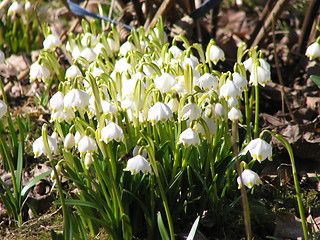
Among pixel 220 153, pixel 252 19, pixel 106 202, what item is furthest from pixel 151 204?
pixel 252 19

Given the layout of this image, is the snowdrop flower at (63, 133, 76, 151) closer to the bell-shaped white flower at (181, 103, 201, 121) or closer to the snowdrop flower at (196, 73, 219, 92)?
the bell-shaped white flower at (181, 103, 201, 121)

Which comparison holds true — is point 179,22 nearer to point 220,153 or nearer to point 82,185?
point 220,153

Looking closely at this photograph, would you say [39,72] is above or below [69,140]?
above

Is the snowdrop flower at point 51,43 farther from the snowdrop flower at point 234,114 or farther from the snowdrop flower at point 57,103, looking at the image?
the snowdrop flower at point 234,114

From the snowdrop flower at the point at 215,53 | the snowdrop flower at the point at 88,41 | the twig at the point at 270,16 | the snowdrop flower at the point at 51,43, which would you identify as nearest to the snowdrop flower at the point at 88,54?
the snowdrop flower at the point at 88,41

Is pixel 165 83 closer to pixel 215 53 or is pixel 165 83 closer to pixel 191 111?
pixel 191 111

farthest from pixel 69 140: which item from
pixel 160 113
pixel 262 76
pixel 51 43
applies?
pixel 51 43
